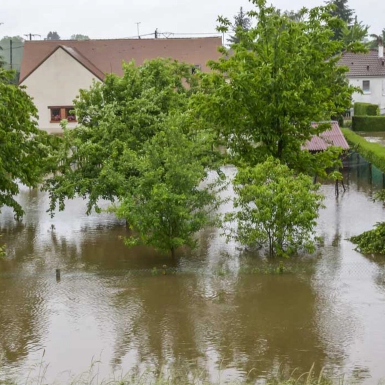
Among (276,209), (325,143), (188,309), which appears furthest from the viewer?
(325,143)

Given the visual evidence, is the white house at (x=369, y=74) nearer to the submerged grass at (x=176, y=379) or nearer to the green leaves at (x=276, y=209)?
the green leaves at (x=276, y=209)

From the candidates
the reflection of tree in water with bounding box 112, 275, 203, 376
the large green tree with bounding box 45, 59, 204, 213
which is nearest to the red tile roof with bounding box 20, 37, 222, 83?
the large green tree with bounding box 45, 59, 204, 213

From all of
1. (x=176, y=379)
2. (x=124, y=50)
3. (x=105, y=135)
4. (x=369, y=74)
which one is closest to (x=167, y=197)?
(x=105, y=135)

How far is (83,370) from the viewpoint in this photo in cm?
1402

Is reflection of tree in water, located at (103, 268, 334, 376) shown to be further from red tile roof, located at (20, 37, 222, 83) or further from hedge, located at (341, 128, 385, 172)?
red tile roof, located at (20, 37, 222, 83)

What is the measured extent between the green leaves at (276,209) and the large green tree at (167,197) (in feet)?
4.28

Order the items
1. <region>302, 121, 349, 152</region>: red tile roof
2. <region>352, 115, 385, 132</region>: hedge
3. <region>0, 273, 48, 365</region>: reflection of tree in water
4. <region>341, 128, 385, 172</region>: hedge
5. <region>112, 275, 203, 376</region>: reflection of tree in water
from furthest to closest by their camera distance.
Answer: <region>352, 115, 385, 132</region>: hedge → <region>341, 128, 385, 172</region>: hedge → <region>302, 121, 349, 152</region>: red tile roof → <region>0, 273, 48, 365</region>: reflection of tree in water → <region>112, 275, 203, 376</region>: reflection of tree in water

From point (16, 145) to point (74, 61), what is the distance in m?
26.9

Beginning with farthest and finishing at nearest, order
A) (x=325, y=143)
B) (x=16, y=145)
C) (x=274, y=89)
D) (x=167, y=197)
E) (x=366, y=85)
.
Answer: (x=366, y=85), (x=325, y=143), (x=16, y=145), (x=274, y=89), (x=167, y=197)

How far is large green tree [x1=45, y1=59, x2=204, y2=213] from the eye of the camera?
2430cm

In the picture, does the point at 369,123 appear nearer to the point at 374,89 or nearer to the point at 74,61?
the point at 374,89

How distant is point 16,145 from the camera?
25.4 metres

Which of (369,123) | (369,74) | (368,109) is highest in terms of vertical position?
(369,74)

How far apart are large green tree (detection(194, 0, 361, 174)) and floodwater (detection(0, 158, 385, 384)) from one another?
11.5 feet
